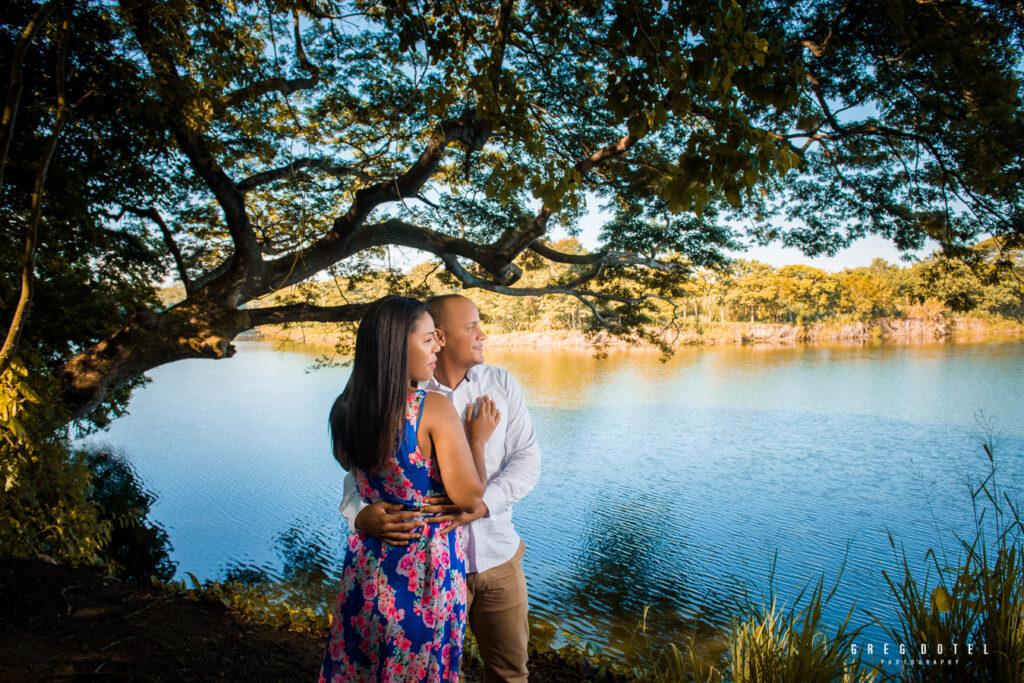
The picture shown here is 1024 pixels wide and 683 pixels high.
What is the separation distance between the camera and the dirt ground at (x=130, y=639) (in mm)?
2229

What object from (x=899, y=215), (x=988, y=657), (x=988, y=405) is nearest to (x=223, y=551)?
(x=988, y=657)

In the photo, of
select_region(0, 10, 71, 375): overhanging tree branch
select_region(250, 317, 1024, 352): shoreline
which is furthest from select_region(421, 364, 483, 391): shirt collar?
select_region(250, 317, 1024, 352): shoreline

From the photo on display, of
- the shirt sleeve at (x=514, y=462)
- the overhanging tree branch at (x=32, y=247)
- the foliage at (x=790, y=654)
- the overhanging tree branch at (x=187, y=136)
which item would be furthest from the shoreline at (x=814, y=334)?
the shirt sleeve at (x=514, y=462)

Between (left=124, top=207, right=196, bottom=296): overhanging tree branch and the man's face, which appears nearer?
the man's face

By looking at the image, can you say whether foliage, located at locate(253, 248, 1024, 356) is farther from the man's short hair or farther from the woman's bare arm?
the woman's bare arm

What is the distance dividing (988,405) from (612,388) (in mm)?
8571

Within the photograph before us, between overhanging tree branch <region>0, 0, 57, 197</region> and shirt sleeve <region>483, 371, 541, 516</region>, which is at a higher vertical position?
overhanging tree branch <region>0, 0, 57, 197</region>

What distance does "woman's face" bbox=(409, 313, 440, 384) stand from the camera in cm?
138

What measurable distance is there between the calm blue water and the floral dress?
1.38 meters

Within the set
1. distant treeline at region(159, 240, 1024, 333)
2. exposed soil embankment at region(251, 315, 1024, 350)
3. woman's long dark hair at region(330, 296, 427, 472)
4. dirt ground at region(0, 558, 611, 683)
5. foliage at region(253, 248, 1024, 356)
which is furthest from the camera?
exposed soil embankment at region(251, 315, 1024, 350)

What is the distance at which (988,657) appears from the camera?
1607 mm

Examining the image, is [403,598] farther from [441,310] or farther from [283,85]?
[283,85]

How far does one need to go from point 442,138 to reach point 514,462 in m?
3.71

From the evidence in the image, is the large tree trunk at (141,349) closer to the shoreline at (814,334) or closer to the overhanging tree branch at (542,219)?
the overhanging tree branch at (542,219)
